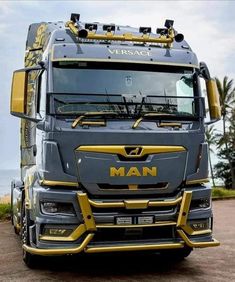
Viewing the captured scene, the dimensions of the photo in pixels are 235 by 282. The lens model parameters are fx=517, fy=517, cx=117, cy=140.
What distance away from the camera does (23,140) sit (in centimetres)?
894

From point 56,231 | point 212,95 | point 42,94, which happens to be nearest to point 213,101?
point 212,95

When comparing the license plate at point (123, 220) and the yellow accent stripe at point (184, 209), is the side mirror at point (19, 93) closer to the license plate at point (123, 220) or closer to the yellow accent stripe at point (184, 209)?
the license plate at point (123, 220)

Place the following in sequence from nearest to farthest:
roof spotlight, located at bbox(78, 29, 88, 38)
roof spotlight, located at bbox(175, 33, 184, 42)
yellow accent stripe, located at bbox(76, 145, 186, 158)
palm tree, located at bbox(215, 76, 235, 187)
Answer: yellow accent stripe, located at bbox(76, 145, 186, 158)
roof spotlight, located at bbox(78, 29, 88, 38)
roof spotlight, located at bbox(175, 33, 184, 42)
palm tree, located at bbox(215, 76, 235, 187)

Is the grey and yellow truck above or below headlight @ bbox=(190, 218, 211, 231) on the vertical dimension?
above

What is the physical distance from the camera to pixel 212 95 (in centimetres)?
717

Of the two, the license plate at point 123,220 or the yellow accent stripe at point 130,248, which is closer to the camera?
the yellow accent stripe at point 130,248

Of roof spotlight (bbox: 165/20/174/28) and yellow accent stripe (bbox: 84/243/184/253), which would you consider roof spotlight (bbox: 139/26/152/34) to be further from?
yellow accent stripe (bbox: 84/243/184/253)

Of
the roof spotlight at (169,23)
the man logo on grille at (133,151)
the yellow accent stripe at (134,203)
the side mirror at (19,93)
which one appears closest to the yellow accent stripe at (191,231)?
the yellow accent stripe at (134,203)

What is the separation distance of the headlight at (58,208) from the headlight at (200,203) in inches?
60.7

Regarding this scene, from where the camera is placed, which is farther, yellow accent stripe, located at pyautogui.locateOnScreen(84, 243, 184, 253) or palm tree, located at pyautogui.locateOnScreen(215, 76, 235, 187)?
palm tree, located at pyautogui.locateOnScreen(215, 76, 235, 187)

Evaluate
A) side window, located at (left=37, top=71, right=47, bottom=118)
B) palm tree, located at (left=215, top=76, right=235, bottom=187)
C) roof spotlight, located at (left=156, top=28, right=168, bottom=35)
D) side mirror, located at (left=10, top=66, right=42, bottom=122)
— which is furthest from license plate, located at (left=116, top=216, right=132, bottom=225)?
palm tree, located at (left=215, top=76, right=235, bottom=187)

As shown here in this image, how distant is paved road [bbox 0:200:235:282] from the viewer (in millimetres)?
6590

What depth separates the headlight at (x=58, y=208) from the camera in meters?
6.23

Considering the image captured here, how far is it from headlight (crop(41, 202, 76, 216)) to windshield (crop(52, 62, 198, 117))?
3.72 ft
